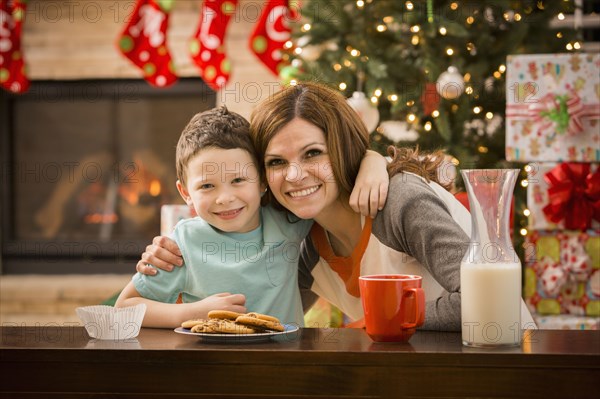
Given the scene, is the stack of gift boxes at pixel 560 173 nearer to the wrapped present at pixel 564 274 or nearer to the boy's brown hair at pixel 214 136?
the wrapped present at pixel 564 274

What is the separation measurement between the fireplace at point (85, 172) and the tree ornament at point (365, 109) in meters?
1.44

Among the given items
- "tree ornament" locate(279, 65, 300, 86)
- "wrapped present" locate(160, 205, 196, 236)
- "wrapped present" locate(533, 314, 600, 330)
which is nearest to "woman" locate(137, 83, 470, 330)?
"wrapped present" locate(160, 205, 196, 236)

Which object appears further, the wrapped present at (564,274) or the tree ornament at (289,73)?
the tree ornament at (289,73)

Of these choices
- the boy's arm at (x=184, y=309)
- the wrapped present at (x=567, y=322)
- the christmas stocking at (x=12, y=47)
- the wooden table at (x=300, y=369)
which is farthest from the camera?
the christmas stocking at (x=12, y=47)

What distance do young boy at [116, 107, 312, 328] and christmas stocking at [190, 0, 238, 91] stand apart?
2192 millimetres

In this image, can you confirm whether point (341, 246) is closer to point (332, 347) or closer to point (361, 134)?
point (361, 134)

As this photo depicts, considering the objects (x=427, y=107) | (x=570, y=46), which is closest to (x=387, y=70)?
(x=427, y=107)

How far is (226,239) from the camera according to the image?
1.45m

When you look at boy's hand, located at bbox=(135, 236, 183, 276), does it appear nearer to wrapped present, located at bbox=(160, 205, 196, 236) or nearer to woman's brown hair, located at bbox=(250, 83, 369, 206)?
woman's brown hair, located at bbox=(250, 83, 369, 206)

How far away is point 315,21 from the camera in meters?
3.28

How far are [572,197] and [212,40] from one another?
5.93ft

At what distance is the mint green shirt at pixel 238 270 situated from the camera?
1387 mm

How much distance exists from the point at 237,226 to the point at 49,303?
2910mm

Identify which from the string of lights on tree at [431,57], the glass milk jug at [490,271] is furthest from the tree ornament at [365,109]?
the glass milk jug at [490,271]
